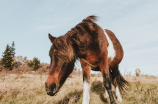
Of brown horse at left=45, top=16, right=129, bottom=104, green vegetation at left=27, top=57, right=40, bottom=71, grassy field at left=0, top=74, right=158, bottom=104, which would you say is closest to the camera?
brown horse at left=45, top=16, right=129, bottom=104

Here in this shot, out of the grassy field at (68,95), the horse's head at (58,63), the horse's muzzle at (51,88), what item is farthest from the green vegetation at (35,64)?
the horse's muzzle at (51,88)

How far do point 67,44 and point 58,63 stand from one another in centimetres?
48

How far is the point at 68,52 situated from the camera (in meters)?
3.32

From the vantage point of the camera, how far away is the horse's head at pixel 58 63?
3.11 metres

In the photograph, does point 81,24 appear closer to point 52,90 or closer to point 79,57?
point 79,57

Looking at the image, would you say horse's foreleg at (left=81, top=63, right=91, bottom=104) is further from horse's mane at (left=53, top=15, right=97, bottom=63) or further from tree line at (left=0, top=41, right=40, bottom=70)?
tree line at (left=0, top=41, right=40, bottom=70)

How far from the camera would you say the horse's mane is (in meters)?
3.24

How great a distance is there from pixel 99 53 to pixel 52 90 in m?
1.64

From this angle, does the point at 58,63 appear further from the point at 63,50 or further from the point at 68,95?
the point at 68,95

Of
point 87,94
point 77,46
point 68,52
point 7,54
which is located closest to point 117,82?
point 87,94

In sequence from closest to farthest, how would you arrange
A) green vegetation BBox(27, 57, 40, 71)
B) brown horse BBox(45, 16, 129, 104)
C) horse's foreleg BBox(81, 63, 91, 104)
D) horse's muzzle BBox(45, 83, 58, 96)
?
1. horse's muzzle BBox(45, 83, 58, 96)
2. brown horse BBox(45, 16, 129, 104)
3. horse's foreleg BBox(81, 63, 91, 104)
4. green vegetation BBox(27, 57, 40, 71)

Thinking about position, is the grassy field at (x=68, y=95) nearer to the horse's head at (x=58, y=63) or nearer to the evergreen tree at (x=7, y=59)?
the horse's head at (x=58, y=63)

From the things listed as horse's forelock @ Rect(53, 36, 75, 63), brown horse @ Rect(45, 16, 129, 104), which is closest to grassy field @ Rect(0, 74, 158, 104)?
brown horse @ Rect(45, 16, 129, 104)

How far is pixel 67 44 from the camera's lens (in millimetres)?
3393
